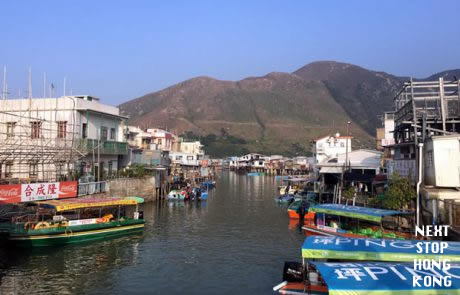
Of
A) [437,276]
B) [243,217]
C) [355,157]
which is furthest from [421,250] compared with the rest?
[355,157]

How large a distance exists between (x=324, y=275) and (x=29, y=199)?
888 inches

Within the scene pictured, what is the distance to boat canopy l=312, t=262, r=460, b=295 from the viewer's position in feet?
36.1

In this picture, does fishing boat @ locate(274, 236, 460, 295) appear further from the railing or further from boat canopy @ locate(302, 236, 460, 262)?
the railing

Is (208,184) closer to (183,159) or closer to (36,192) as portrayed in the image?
(183,159)

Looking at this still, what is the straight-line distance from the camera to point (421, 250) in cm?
1557

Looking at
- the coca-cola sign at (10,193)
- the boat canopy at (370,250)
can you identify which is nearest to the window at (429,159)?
the boat canopy at (370,250)

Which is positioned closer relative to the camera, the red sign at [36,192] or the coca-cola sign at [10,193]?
the coca-cola sign at [10,193]

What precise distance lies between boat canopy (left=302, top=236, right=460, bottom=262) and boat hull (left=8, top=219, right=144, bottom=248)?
18.0 m

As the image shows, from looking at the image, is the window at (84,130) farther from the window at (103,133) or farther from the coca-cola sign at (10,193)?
the coca-cola sign at (10,193)

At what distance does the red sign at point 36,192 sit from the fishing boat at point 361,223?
1954 centimetres

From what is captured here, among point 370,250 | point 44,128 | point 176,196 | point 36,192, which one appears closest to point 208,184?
point 176,196

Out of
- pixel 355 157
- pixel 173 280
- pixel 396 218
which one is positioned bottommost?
pixel 173 280

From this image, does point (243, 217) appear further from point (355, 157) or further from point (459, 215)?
point (459, 215)

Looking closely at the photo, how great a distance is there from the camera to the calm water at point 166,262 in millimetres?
19875
